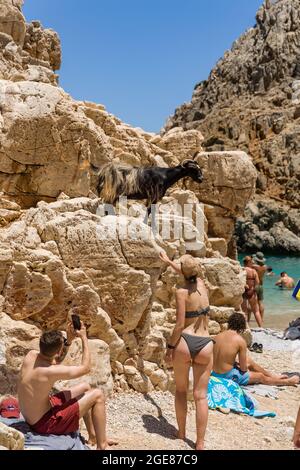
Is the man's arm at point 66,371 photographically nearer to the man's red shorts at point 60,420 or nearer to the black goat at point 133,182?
the man's red shorts at point 60,420

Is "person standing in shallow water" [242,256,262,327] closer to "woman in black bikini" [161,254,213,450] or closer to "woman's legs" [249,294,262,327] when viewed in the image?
"woman's legs" [249,294,262,327]

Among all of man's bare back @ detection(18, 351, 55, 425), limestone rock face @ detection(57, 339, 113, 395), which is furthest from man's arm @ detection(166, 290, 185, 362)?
man's bare back @ detection(18, 351, 55, 425)

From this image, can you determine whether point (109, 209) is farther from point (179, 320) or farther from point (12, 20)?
point (12, 20)

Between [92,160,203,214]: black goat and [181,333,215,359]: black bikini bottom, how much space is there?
297 cm

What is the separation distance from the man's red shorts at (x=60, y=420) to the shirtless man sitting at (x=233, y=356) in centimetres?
275

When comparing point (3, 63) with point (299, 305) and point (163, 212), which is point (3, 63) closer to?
point (163, 212)

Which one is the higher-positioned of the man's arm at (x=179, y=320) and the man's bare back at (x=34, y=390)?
the man's arm at (x=179, y=320)

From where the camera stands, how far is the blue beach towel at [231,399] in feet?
17.3

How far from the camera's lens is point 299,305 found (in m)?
15.2

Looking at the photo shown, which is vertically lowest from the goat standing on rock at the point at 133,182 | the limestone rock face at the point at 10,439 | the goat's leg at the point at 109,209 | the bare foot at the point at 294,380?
the bare foot at the point at 294,380

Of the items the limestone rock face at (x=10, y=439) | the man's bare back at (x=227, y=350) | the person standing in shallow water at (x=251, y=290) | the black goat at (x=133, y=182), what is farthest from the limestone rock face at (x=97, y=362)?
the person standing in shallow water at (x=251, y=290)

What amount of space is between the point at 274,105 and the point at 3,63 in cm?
4602

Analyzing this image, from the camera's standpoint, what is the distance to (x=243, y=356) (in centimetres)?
585
